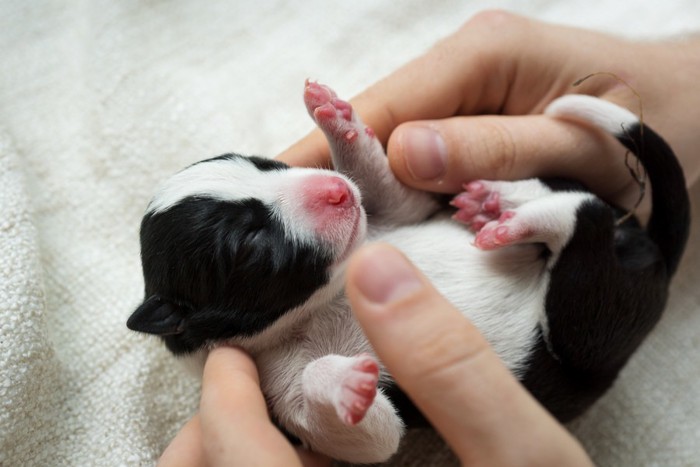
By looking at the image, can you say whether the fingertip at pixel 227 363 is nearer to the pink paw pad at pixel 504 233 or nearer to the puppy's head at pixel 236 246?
the puppy's head at pixel 236 246

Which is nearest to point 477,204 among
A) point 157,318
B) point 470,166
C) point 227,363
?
point 470,166

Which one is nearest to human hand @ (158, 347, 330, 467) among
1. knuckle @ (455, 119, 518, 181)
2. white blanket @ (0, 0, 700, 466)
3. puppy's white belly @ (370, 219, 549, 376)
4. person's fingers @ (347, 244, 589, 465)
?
person's fingers @ (347, 244, 589, 465)

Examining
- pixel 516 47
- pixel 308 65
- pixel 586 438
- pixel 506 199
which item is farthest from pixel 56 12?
pixel 586 438

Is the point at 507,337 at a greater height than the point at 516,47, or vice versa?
the point at 516,47

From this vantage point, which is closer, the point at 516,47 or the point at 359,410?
the point at 359,410

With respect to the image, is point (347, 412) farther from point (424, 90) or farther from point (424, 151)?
point (424, 90)

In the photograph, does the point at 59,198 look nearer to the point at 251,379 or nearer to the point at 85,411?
the point at 85,411

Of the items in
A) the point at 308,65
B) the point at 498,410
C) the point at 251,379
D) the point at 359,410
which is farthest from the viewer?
the point at 308,65
